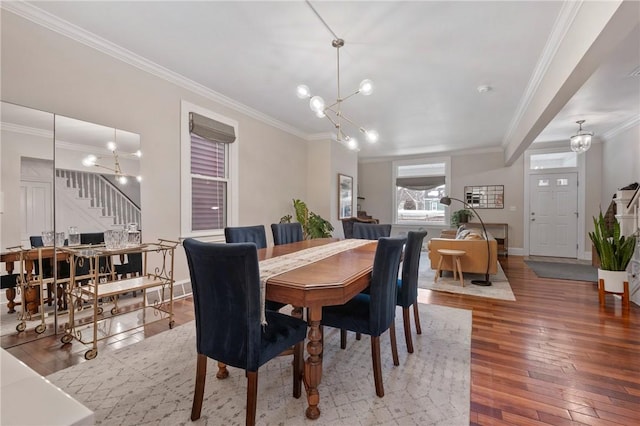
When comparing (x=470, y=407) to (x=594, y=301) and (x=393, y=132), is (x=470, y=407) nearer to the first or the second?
(x=594, y=301)

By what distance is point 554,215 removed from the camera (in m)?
6.71

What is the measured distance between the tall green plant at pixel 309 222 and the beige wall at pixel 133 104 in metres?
0.68

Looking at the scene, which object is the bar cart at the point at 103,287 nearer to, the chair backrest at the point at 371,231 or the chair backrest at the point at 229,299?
the chair backrest at the point at 229,299

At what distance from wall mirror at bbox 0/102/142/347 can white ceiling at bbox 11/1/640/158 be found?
37.1 inches

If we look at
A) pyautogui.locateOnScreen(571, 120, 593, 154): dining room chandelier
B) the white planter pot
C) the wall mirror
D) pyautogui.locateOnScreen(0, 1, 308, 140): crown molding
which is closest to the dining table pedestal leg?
the wall mirror

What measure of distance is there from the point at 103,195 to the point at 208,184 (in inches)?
54.7

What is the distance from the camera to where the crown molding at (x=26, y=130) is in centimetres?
231

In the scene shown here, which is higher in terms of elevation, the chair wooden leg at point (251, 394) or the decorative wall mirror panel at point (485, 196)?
the decorative wall mirror panel at point (485, 196)

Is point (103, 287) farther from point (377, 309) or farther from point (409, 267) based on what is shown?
point (409, 267)

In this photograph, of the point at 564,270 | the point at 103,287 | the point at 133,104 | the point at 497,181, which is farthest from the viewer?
the point at 497,181

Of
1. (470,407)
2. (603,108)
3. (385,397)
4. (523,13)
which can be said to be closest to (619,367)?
(470,407)

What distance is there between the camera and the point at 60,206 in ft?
8.33

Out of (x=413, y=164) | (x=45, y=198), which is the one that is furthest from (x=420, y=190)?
(x=45, y=198)

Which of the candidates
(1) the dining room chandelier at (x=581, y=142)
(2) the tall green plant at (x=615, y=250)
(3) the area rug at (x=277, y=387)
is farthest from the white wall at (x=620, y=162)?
(3) the area rug at (x=277, y=387)
